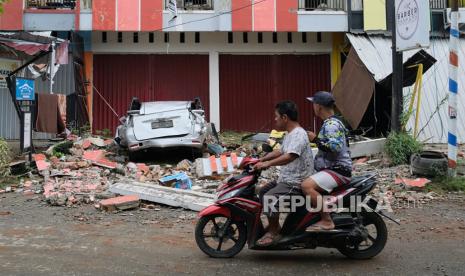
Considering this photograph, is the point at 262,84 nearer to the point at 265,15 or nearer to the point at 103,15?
the point at 265,15

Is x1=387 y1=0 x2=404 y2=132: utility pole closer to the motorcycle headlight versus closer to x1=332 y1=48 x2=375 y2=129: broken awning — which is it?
x1=332 y1=48 x2=375 y2=129: broken awning

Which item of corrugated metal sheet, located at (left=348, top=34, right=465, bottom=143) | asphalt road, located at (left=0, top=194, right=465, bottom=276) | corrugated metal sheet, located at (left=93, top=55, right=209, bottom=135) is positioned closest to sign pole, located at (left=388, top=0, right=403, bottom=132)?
asphalt road, located at (left=0, top=194, right=465, bottom=276)

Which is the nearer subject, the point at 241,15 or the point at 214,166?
the point at 214,166

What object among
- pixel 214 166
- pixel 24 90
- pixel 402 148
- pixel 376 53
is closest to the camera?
pixel 214 166

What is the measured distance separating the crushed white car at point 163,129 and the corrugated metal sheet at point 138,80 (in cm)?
517

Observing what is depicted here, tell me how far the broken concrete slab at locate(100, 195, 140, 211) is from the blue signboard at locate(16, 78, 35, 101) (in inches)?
169

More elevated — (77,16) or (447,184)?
(77,16)

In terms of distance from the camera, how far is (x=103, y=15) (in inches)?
613

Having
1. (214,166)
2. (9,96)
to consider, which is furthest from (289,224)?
(9,96)

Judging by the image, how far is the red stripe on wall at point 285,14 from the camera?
52.1 ft

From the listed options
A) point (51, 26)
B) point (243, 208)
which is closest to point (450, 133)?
point (243, 208)

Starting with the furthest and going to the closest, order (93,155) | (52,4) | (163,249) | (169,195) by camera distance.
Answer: (52,4), (93,155), (169,195), (163,249)

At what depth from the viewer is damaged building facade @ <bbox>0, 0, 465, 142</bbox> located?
1561cm

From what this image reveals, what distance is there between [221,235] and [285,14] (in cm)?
1197
